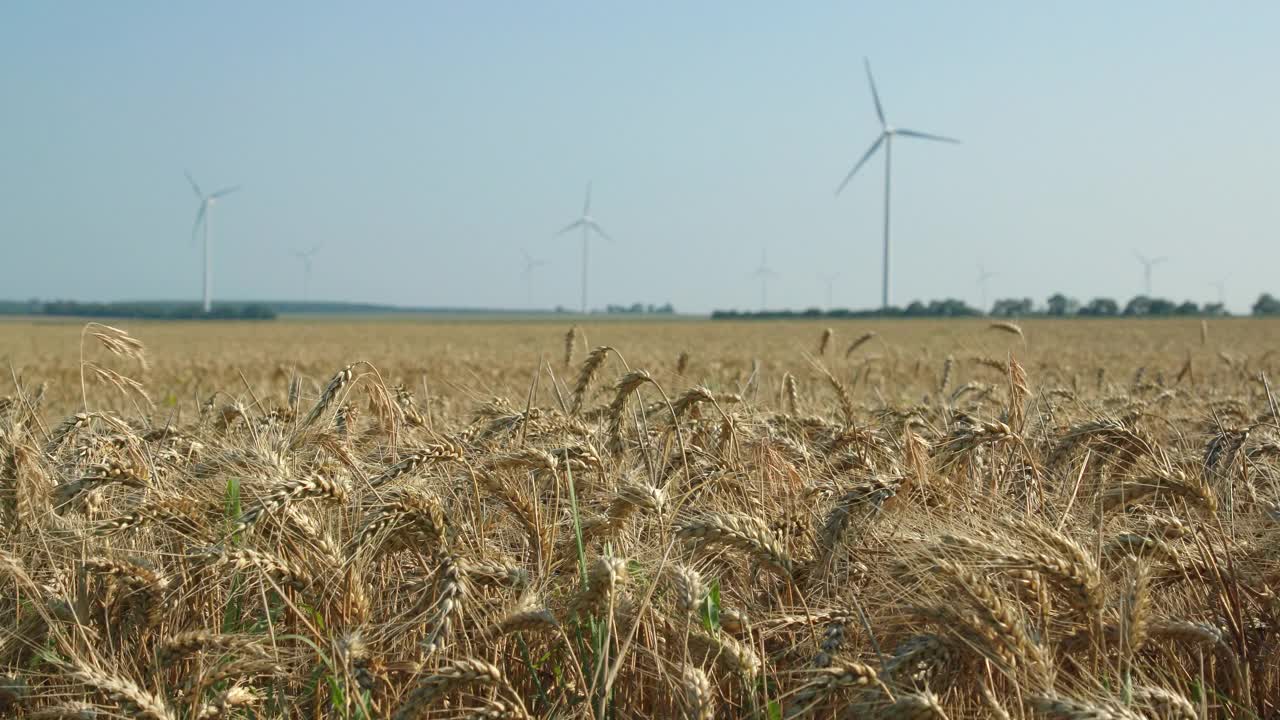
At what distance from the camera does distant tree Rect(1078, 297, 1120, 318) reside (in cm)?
9862

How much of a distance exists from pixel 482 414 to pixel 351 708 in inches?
108

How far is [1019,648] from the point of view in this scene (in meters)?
2.18

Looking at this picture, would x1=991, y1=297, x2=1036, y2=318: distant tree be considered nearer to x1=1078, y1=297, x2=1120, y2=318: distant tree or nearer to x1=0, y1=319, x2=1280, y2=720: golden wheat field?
x1=1078, y1=297, x2=1120, y2=318: distant tree

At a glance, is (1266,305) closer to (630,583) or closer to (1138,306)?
(1138,306)

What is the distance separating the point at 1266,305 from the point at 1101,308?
967 inches

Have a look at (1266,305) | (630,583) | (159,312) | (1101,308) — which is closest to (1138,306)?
(1101,308)

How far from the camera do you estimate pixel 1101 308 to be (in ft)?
329

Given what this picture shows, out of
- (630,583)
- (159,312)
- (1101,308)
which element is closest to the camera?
(630,583)

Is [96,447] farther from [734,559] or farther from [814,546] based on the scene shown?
[814,546]

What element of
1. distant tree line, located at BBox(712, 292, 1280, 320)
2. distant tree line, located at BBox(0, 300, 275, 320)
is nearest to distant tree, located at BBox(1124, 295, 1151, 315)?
distant tree line, located at BBox(712, 292, 1280, 320)

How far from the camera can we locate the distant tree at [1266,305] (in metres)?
107

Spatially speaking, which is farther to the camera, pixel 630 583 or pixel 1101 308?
pixel 1101 308

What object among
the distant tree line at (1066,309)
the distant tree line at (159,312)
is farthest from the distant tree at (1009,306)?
the distant tree line at (159,312)

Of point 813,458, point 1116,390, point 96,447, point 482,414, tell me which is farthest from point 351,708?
point 1116,390
